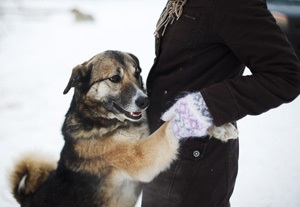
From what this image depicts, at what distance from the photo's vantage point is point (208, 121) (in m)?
1.23

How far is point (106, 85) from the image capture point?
203 centimetres

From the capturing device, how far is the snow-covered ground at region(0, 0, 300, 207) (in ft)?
11.4

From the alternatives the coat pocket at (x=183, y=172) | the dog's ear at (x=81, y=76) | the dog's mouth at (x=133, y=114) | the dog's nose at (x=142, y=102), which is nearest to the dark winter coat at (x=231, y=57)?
the coat pocket at (x=183, y=172)

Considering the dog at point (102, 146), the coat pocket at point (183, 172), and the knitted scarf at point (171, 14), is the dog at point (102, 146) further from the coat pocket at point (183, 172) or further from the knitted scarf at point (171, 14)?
the knitted scarf at point (171, 14)

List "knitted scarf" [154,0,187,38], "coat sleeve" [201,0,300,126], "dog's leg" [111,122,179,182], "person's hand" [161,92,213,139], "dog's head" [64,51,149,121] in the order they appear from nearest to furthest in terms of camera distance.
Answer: "coat sleeve" [201,0,300,126] < "person's hand" [161,92,213,139] < "knitted scarf" [154,0,187,38] < "dog's leg" [111,122,179,182] < "dog's head" [64,51,149,121]

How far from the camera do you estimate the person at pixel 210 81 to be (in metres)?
1.11

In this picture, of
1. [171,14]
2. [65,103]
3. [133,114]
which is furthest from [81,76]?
[65,103]

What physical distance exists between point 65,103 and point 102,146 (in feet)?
12.3

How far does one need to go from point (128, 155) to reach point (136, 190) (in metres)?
0.34

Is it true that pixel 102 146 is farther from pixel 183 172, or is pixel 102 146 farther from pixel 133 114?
pixel 183 172

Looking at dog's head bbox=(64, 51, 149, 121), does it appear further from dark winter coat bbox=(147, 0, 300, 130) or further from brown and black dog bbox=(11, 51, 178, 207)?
dark winter coat bbox=(147, 0, 300, 130)

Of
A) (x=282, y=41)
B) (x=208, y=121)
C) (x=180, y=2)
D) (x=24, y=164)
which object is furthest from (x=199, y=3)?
(x=24, y=164)

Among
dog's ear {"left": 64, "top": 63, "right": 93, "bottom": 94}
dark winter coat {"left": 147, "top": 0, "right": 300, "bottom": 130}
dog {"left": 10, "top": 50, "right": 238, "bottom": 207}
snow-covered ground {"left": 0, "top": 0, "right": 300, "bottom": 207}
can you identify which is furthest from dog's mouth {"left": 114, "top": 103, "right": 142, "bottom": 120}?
snow-covered ground {"left": 0, "top": 0, "right": 300, "bottom": 207}

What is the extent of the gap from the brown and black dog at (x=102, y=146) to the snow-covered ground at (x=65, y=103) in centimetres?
98
